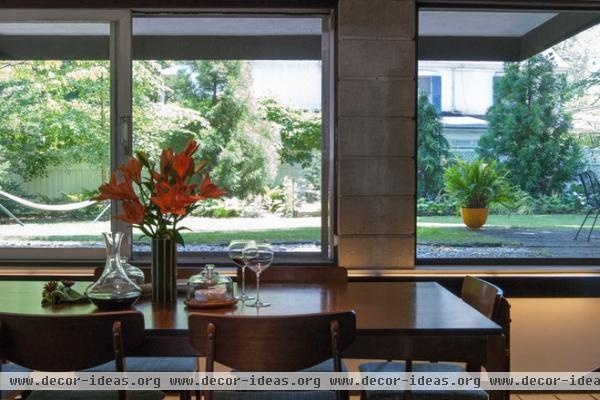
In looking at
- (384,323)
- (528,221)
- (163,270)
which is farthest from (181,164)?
(528,221)

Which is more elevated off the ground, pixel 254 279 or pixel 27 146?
pixel 27 146

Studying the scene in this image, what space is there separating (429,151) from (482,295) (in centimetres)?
157

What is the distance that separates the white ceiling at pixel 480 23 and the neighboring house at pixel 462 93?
179 mm

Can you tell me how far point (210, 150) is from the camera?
4.26m

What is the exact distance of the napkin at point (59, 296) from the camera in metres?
2.61

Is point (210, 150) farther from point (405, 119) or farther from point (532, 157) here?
point (532, 157)

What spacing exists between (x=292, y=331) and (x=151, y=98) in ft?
8.21

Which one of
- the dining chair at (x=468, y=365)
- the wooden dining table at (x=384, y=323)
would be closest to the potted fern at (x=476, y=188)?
the dining chair at (x=468, y=365)

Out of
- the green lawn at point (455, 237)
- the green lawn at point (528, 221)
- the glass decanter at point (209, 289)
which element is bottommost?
the glass decanter at point (209, 289)

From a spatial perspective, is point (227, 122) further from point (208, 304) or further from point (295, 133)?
point (208, 304)

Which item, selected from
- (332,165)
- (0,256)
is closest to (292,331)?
(332,165)

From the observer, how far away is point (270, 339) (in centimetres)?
205

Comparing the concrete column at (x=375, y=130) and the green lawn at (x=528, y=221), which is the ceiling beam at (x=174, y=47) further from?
the green lawn at (x=528, y=221)

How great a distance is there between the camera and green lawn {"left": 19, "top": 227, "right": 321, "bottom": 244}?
4258mm
